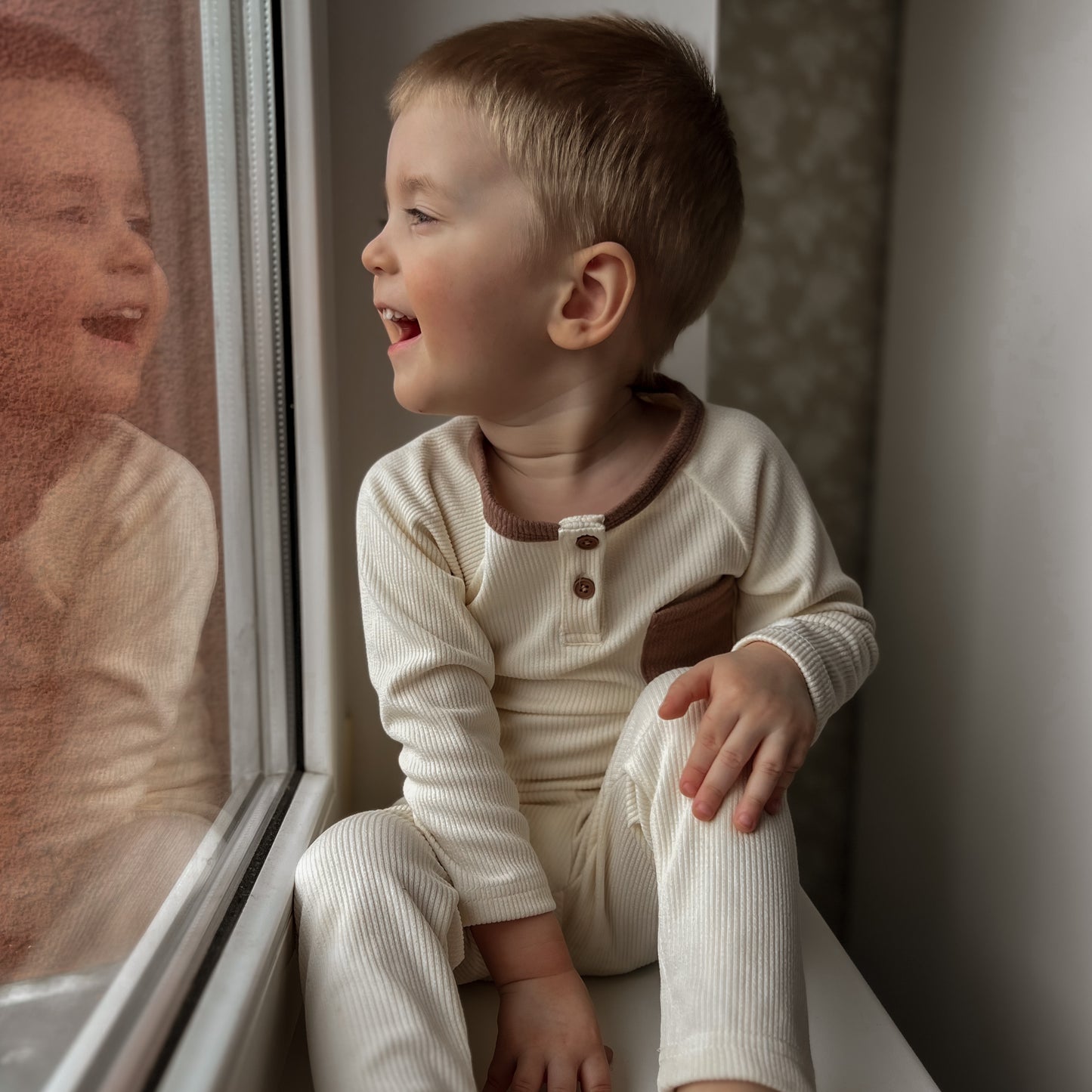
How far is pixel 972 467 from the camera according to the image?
0.90 m

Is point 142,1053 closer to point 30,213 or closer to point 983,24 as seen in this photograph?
point 30,213

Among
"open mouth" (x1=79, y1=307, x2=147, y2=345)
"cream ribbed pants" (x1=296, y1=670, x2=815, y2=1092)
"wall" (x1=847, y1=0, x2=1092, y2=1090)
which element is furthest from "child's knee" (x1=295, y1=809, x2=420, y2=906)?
"wall" (x1=847, y1=0, x2=1092, y2=1090)

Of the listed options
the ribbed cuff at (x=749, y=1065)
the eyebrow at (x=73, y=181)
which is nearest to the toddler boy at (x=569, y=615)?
the ribbed cuff at (x=749, y=1065)

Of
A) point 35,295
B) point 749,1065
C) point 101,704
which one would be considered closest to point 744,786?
point 749,1065

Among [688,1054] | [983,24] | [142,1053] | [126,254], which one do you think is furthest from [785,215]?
[142,1053]

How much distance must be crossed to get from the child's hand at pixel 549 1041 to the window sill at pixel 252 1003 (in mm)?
144

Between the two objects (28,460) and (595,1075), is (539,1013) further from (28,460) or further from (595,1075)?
(28,460)

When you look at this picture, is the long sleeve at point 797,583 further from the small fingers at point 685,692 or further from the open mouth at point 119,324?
the open mouth at point 119,324

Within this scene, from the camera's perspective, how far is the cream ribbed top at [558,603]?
75 cm

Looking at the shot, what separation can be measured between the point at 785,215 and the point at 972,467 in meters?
0.32

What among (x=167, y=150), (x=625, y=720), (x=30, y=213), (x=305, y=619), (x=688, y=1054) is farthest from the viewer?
(x=305, y=619)

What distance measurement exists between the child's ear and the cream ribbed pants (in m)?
0.26

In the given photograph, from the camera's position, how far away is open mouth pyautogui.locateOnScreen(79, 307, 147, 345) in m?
0.55

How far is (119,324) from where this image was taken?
58cm
